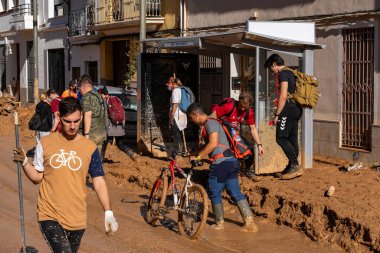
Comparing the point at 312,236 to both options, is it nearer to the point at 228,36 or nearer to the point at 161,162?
the point at 228,36

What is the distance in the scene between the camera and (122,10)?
25.8 meters

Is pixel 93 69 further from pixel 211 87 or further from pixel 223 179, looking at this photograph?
pixel 223 179

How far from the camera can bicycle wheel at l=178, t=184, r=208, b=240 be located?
30.3ft

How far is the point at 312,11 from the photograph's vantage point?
1574 cm

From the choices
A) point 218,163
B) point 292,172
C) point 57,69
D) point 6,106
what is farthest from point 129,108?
point 57,69

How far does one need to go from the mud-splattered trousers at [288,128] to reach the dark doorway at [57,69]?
22.5 meters

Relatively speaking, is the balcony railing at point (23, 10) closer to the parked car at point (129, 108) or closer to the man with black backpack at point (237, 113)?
the parked car at point (129, 108)

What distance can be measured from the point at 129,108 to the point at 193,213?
32.7 ft

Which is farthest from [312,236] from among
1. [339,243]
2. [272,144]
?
[272,144]

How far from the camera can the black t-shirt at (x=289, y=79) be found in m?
11.5

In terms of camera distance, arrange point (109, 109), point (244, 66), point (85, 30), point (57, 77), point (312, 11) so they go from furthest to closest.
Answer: point (57, 77), point (85, 30), point (244, 66), point (312, 11), point (109, 109)

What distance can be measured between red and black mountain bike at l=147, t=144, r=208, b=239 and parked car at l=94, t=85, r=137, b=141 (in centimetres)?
841

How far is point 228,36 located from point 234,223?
11.0 feet

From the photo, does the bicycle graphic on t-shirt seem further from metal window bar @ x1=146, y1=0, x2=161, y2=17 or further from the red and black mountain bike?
metal window bar @ x1=146, y1=0, x2=161, y2=17
